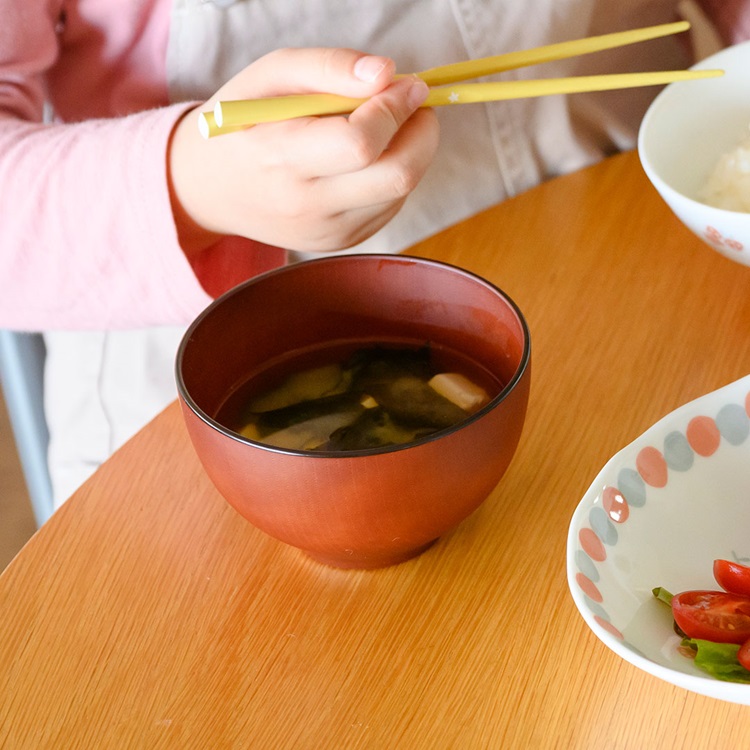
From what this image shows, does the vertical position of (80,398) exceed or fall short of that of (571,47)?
it falls short

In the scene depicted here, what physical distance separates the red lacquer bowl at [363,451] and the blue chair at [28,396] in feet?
1.69

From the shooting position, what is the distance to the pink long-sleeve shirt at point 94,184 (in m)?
0.68

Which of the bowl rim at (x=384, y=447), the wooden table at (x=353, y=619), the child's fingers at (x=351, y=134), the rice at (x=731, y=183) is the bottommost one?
the wooden table at (x=353, y=619)

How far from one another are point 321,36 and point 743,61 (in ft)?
1.22

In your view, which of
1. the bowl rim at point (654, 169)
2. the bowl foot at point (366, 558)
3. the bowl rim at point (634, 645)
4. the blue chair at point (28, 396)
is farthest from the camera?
the blue chair at point (28, 396)

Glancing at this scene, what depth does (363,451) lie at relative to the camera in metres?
0.40

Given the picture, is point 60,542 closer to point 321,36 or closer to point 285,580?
point 285,580

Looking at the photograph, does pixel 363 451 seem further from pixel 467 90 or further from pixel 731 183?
pixel 731 183

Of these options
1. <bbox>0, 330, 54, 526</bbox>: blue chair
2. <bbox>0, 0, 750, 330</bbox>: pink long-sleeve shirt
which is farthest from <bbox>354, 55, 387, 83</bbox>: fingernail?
<bbox>0, 330, 54, 526</bbox>: blue chair

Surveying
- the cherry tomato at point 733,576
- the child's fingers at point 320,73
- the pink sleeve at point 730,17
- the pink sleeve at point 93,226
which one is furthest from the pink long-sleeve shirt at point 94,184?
the pink sleeve at point 730,17

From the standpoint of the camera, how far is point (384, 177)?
1.80ft

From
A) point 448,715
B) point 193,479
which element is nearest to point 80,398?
point 193,479

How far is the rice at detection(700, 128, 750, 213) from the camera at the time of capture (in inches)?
27.1

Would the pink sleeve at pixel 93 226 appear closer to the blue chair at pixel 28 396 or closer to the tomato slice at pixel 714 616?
the blue chair at pixel 28 396
